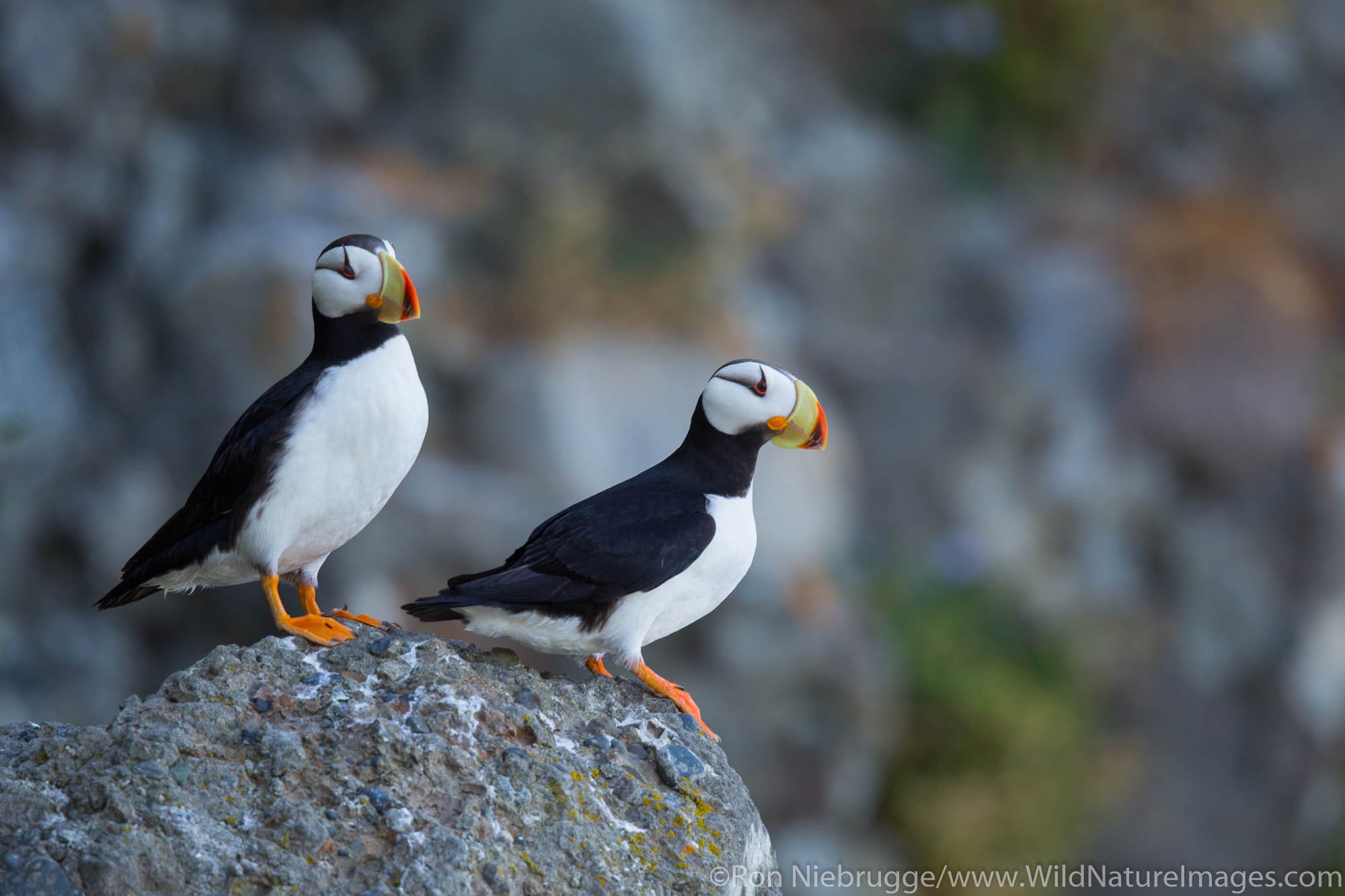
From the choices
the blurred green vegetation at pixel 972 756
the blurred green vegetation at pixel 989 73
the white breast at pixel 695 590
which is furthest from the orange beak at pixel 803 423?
the blurred green vegetation at pixel 989 73

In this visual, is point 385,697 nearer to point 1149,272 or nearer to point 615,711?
point 615,711

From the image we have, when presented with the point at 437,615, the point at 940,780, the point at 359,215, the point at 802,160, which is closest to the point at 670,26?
the point at 802,160

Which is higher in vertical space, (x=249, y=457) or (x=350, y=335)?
(x=350, y=335)

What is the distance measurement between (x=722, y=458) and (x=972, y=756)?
6.80 metres

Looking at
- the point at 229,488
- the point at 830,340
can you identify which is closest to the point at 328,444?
the point at 229,488

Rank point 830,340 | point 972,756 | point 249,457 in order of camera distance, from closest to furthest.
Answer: point 249,457 → point 972,756 → point 830,340

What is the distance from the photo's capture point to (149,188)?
9602mm

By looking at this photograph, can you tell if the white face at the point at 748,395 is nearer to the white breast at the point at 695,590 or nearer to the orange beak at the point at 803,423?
the orange beak at the point at 803,423

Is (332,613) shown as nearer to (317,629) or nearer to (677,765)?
(317,629)

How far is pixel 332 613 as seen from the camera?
3.64 metres

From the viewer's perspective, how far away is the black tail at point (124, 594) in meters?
3.69

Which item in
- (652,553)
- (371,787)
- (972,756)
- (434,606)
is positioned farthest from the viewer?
(972,756)

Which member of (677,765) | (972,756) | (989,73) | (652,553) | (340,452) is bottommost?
(972,756)

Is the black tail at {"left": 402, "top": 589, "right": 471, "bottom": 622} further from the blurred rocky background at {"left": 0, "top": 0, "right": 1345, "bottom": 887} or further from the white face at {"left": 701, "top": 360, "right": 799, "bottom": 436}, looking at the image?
the blurred rocky background at {"left": 0, "top": 0, "right": 1345, "bottom": 887}
